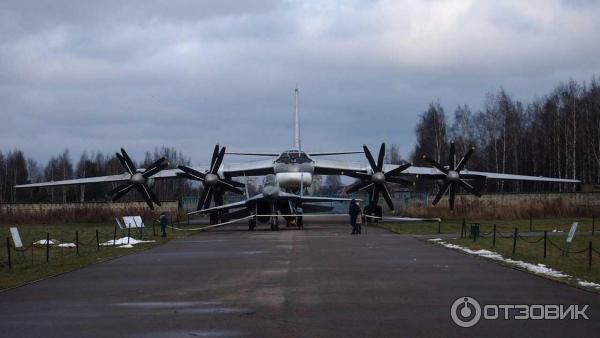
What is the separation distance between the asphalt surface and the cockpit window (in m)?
22.9

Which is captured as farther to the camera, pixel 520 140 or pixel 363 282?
pixel 520 140

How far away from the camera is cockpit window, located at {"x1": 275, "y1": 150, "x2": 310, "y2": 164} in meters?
42.6

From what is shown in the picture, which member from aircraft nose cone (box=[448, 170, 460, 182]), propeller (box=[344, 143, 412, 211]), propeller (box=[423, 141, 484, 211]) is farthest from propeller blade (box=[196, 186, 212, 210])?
aircraft nose cone (box=[448, 170, 460, 182])

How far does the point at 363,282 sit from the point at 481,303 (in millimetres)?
3192

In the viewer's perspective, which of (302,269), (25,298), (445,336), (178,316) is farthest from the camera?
(302,269)

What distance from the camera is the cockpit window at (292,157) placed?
140ft

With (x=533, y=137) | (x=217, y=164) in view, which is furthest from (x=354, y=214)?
(x=533, y=137)

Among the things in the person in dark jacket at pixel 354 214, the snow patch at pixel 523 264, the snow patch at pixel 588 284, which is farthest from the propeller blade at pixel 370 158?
the snow patch at pixel 588 284

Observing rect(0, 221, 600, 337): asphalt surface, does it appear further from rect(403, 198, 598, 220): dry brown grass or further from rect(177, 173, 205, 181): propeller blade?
rect(403, 198, 598, 220): dry brown grass

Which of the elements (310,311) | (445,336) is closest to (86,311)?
(310,311)

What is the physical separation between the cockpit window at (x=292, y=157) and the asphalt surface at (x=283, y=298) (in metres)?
22.9

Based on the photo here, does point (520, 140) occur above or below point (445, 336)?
above

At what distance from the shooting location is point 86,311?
1052 cm

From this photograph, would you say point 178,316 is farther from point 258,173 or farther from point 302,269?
point 258,173
